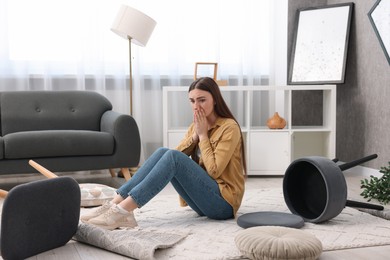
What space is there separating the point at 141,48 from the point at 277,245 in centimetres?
333

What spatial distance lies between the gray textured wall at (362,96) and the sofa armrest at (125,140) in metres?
1.92

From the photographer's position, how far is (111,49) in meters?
5.03

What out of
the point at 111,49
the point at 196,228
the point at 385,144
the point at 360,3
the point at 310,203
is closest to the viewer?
the point at 196,228

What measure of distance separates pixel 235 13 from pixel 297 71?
0.86 meters

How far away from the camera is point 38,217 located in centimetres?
224

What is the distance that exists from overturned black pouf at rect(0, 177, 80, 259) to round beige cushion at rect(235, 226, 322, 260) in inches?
30.8

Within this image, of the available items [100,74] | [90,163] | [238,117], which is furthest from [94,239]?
[238,117]

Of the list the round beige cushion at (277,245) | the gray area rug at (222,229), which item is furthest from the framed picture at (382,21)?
the round beige cushion at (277,245)

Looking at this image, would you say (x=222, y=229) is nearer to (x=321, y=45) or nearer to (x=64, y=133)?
(x=64, y=133)

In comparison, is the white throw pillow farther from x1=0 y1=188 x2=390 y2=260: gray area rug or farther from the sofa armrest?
the sofa armrest

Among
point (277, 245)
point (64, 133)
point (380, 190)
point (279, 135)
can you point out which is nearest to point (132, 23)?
point (64, 133)

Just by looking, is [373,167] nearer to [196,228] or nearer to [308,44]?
[308,44]

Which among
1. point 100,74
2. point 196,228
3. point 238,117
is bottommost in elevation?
point 196,228

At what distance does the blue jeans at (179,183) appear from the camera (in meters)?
2.54
